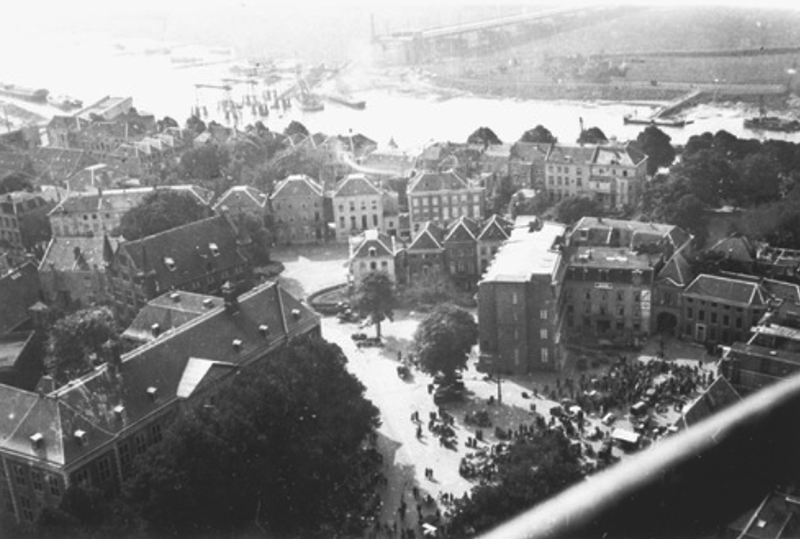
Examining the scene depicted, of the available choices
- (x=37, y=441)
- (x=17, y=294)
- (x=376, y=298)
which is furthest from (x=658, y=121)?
(x=37, y=441)

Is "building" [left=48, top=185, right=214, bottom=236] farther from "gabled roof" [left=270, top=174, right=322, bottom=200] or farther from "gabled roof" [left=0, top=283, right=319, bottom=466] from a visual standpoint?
"gabled roof" [left=0, top=283, right=319, bottom=466]

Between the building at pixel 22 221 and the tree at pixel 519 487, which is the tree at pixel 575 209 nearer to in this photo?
the tree at pixel 519 487

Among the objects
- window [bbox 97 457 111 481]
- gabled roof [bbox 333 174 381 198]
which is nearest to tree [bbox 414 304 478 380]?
window [bbox 97 457 111 481]

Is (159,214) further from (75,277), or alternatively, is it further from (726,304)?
(726,304)

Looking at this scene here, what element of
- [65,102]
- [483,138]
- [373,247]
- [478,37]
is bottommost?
[373,247]

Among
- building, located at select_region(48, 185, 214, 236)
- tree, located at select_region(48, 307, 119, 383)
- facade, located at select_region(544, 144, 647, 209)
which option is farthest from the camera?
facade, located at select_region(544, 144, 647, 209)

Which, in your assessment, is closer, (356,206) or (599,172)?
(356,206)

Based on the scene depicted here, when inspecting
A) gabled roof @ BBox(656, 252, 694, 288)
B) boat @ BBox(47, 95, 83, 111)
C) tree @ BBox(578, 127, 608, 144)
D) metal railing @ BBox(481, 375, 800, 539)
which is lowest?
metal railing @ BBox(481, 375, 800, 539)
